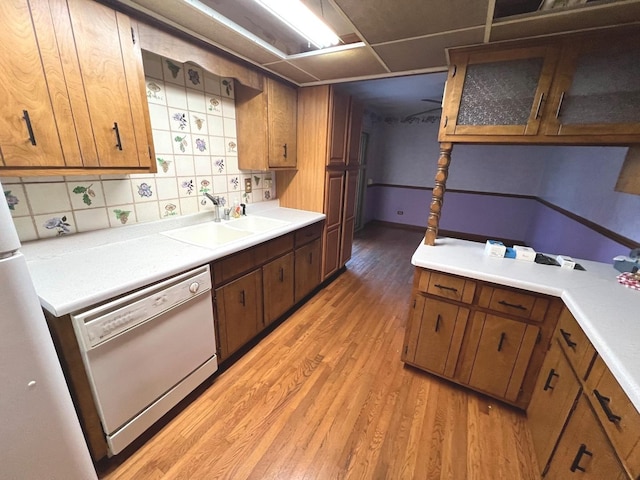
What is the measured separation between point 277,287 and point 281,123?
146 centimetres

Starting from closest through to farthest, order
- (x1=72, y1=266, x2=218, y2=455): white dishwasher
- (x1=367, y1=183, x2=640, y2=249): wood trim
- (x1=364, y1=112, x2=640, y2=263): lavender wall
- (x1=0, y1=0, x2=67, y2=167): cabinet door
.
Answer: (x1=0, y1=0, x2=67, y2=167): cabinet door, (x1=72, y1=266, x2=218, y2=455): white dishwasher, (x1=367, y1=183, x2=640, y2=249): wood trim, (x1=364, y1=112, x2=640, y2=263): lavender wall

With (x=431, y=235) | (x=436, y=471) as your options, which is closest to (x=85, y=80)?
(x=431, y=235)

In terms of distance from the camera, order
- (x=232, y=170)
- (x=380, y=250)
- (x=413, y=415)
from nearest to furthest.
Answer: (x=413, y=415)
(x=232, y=170)
(x=380, y=250)

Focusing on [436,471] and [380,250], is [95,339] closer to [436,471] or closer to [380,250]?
[436,471]

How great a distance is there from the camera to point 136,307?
1.14 m

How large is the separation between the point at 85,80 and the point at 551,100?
2303mm

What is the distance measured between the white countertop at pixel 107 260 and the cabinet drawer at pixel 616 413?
1.69m

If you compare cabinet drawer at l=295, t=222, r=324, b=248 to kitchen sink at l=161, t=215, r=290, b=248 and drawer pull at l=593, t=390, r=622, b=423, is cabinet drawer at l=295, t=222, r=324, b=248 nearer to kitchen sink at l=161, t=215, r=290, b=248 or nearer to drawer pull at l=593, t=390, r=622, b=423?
kitchen sink at l=161, t=215, r=290, b=248

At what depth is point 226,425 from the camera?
1.43m

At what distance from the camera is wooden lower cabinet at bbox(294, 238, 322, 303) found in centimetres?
238

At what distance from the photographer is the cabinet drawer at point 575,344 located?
98 centimetres

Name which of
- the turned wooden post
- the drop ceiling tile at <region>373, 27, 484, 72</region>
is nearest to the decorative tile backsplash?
the drop ceiling tile at <region>373, 27, 484, 72</region>

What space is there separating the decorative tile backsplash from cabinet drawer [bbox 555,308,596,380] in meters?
2.32

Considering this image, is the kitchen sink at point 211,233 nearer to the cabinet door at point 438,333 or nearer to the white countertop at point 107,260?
the white countertop at point 107,260
